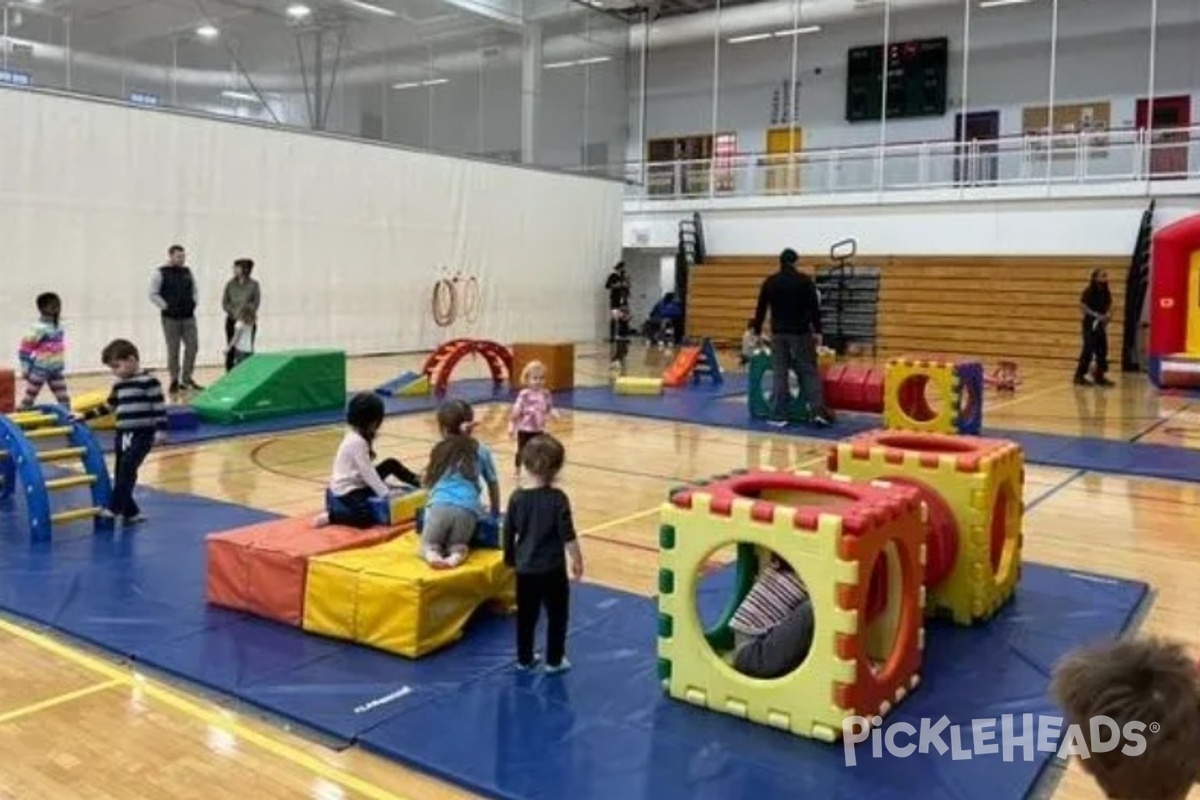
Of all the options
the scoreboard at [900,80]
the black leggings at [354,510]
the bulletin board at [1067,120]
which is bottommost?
the black leggings at [354,510]

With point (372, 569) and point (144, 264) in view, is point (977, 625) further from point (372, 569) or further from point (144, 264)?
point (144, 264)

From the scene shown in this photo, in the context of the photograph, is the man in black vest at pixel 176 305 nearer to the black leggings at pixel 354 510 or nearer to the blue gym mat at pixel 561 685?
the blue gym mat at pixel 561 685

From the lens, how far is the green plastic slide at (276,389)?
1023 cm

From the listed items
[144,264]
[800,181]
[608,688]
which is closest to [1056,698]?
[608,688]

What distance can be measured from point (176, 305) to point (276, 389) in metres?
2.09

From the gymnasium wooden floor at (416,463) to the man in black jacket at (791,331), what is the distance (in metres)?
0.87

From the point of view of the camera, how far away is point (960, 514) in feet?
15.4

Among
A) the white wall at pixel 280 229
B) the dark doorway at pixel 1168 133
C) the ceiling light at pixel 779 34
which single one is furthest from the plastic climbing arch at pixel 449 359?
the ceiling light at pixel 779 34

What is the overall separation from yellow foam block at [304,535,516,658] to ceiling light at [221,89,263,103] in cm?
1396

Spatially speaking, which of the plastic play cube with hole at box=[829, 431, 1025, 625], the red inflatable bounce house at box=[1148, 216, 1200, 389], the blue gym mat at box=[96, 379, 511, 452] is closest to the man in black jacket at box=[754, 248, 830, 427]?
the blue gym mat at box=[96, 379, 511, 452]

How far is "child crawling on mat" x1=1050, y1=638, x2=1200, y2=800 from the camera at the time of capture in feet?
4.40

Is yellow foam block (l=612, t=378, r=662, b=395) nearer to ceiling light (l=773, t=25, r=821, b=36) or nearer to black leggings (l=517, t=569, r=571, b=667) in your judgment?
black leggings (l=517, t=569, r=571, b=667)

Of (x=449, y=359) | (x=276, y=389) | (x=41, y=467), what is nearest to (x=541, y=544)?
(x=41, y=467)

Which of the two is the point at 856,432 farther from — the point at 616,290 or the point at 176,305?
the point at 616,290
